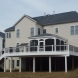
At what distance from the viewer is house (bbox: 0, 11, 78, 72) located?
98.0 feet

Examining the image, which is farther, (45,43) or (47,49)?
(45,43)

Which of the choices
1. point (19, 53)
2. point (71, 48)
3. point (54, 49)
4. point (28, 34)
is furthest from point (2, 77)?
point (28, 34)

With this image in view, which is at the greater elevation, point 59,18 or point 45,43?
point 59,18

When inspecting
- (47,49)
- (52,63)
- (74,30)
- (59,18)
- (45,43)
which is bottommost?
(52,63)

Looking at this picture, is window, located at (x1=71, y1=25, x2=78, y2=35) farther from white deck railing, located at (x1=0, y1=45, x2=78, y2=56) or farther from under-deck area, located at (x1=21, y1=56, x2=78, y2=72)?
under-deck area, located at (x1=21, y1=56, x2=78, y2=72)

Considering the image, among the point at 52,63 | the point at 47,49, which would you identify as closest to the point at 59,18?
the point at 52,63

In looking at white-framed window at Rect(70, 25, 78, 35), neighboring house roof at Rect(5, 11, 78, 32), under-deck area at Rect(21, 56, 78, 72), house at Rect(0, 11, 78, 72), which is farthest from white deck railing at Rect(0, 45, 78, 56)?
neighboring house roof at Rect(5, 11, 78, 32)

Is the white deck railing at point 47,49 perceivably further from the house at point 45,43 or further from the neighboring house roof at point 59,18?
the neighboring house roof at point 59,18

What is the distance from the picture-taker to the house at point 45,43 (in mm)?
29875

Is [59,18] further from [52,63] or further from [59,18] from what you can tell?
[52,63]

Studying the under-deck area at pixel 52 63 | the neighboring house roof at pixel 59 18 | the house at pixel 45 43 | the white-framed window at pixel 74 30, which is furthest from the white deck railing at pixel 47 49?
the neighboring house roof at pixel 59 18

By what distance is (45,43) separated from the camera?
32438mm

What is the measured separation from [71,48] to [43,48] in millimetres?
4112

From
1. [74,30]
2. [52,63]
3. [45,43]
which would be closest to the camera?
[45,43]
